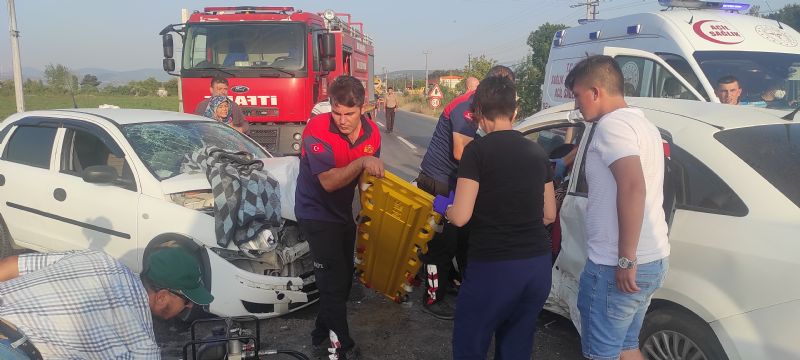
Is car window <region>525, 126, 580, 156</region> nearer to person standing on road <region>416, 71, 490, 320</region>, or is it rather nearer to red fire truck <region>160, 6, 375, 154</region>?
person standing on road <region>416, 71, 490, 320</region>

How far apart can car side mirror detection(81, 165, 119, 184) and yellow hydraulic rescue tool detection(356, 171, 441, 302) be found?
Answer: 206 cm

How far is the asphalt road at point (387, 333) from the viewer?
155 inches

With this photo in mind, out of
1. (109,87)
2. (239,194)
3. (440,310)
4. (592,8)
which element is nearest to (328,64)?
(239,194)

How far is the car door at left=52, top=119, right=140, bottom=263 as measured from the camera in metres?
4.41

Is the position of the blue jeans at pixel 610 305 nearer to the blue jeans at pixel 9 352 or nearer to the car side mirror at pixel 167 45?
the blue jeans at pixel 9 352

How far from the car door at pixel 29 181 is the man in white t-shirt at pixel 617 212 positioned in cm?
433

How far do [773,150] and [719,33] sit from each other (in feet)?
14.3

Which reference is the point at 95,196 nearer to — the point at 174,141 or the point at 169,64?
the point at 174,141

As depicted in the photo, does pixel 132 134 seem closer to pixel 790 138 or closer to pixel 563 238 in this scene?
pixel 563 238

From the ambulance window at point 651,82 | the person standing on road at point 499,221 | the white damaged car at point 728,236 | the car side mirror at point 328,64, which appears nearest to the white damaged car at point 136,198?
the person standing on road at point 499,221

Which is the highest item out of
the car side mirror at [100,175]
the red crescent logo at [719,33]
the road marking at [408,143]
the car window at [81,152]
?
the red crescent logo at [719,33]

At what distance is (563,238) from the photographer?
3.54 meters

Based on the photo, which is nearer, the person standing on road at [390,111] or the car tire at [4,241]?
the car tire at [4,241]

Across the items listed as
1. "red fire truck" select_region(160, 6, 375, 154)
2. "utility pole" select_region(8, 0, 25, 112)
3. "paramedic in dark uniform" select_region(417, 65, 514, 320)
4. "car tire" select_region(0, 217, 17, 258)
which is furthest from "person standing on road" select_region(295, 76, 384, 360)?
"utility pole" select_region(8, 0, 25, 112)
